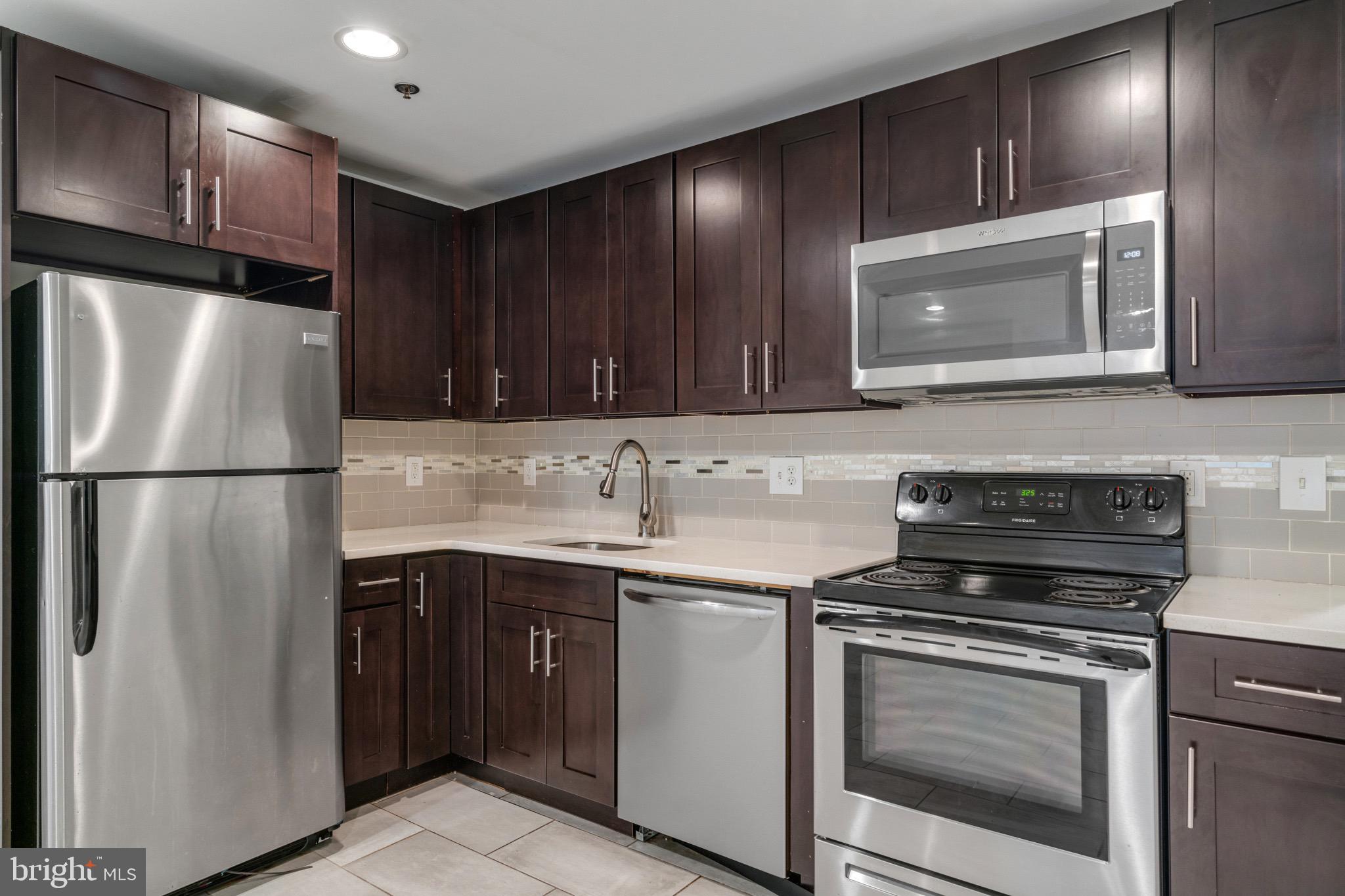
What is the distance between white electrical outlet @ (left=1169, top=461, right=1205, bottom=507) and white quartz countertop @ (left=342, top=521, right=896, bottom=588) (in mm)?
827

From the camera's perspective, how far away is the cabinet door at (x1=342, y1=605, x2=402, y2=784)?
264 cm

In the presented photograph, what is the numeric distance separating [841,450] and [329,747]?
1.87 meters

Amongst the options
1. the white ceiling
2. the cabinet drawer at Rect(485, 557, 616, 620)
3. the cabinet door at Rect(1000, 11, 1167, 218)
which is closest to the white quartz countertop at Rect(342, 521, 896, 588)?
the cabinet drawer at Rect(485, 557, 616, 620)

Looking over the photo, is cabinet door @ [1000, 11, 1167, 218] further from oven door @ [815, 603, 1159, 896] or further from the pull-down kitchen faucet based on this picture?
the pull-down kitchen faucet

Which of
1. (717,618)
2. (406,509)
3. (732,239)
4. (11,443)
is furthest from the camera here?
(406,509)

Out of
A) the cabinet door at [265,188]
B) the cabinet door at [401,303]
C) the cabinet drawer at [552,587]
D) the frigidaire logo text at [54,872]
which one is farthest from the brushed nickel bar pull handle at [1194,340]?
the frigidaire logo text at [54,872]

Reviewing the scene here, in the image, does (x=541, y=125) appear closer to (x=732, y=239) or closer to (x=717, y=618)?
(x=732, y=239)

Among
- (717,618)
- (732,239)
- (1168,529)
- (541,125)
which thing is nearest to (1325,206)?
(1168,529)

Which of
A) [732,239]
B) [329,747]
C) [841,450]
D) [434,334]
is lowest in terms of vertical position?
[329,747]

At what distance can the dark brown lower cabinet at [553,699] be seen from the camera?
8.30 ft

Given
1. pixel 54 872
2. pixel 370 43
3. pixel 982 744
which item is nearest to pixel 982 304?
pixel 982 744

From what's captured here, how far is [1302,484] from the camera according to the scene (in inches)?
78.4

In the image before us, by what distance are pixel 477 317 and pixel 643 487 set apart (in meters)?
1.01

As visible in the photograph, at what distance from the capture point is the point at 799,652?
2.12 metres
